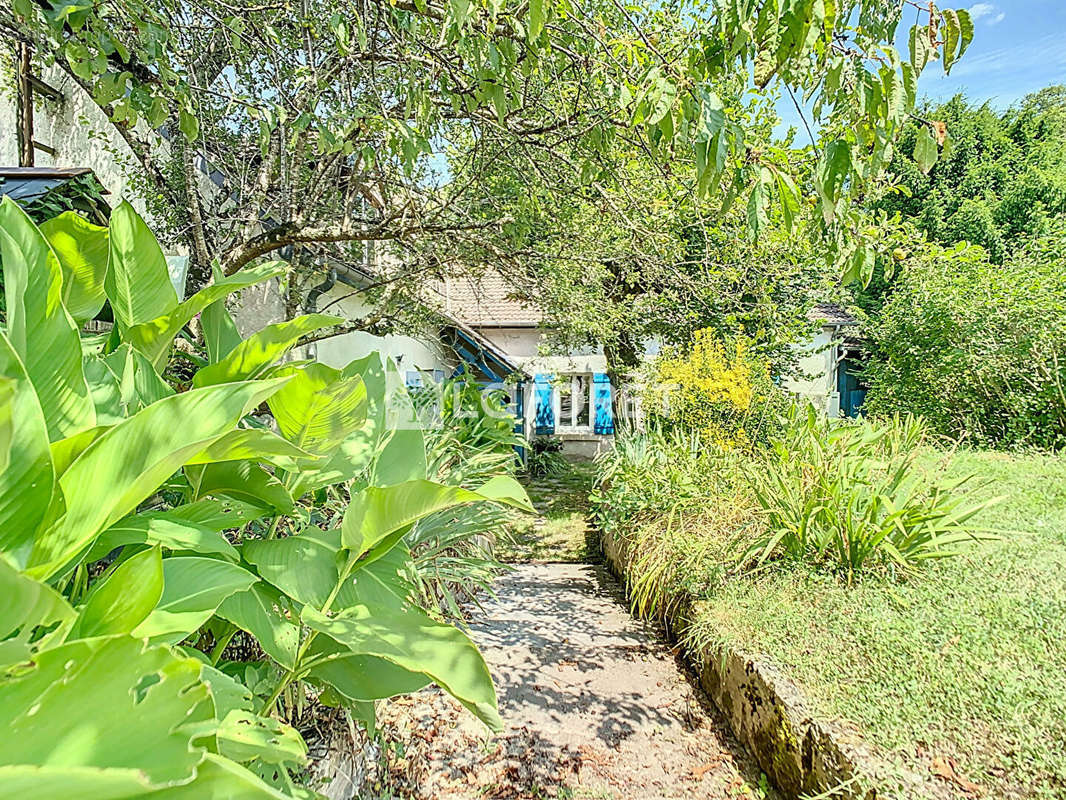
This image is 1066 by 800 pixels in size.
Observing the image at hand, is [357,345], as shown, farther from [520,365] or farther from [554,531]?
[554,531]

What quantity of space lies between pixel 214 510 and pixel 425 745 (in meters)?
2.59

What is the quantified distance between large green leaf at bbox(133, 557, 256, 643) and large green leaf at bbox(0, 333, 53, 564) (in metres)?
0.20

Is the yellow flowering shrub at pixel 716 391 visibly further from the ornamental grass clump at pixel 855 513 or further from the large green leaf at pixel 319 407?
the large green leaf at pixel 319 407

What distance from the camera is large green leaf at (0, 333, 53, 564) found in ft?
2.40

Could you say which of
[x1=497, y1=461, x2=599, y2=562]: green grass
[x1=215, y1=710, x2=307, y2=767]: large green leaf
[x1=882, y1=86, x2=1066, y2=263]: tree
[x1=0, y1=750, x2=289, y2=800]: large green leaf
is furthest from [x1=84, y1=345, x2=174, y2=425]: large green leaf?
[x1=882, y1=86, x2=1066, y2=263]: tree

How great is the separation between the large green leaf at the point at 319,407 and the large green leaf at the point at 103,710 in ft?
2.35

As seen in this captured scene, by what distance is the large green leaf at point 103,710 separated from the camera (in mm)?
580

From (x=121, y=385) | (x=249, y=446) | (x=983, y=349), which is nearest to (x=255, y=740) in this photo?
(x=249, y=446)

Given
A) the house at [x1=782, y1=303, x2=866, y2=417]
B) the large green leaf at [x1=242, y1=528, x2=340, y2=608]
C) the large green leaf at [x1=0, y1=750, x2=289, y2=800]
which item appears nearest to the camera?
the large green leaf at [x1=0, y1=750, x2=289, y2=800]

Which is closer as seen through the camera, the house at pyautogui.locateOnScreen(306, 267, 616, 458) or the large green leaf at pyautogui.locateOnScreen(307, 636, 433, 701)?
the large green leaf at pyautogui.locateOnScreen(307, 636, 433, 701)

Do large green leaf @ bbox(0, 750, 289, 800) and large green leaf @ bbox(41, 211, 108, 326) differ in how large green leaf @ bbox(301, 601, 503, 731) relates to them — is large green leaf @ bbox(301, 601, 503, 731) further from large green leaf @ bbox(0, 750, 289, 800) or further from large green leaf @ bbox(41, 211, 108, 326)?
large green leaf @ bbox(41, 211, 108, 326)

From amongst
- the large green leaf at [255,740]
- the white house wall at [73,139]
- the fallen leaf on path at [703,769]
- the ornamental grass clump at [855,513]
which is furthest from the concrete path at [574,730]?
the white house wall at [73,139]

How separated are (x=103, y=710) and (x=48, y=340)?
618mm

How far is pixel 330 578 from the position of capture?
135 centimetres
